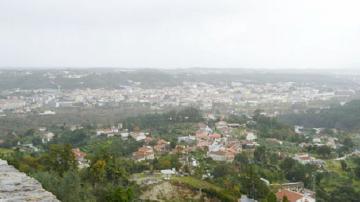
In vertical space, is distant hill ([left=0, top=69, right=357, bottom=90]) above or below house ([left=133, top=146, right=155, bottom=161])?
below

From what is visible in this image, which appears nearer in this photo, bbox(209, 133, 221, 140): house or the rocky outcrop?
the rocky outcrop

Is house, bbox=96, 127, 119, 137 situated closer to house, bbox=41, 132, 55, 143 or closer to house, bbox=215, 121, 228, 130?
house, bbox=41, 132, 55, 143

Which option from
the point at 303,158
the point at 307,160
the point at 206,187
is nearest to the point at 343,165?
the point at 307,160

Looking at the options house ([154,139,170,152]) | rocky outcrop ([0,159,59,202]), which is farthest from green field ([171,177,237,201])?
rocky outcrop ([0,159,59,202])

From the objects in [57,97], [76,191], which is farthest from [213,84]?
[76,191]

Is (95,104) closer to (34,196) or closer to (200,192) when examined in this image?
(200,192)

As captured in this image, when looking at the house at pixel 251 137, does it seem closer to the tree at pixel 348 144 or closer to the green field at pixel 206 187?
the tree at pixel 348 144

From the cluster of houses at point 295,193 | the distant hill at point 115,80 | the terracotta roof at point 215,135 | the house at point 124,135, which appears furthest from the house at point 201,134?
the distant hill at point 115,80
